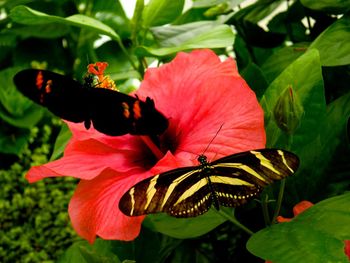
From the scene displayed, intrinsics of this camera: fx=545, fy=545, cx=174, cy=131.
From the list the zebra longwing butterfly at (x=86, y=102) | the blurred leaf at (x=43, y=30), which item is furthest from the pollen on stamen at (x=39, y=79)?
the blurred leaf at (x=43, y=30)

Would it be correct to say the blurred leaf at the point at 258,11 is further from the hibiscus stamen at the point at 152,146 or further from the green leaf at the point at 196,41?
the hibiscus stamen at the point at 152,146

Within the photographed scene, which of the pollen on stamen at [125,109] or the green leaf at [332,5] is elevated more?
the green leaf at [332,5]

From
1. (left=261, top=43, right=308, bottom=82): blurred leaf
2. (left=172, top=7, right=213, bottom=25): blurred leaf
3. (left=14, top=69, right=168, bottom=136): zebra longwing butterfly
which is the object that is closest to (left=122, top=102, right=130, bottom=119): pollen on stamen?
(left=14, top=69, right=168, bottom=136): zebra longwing butterfly

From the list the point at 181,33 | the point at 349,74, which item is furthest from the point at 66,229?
the point at 349,74

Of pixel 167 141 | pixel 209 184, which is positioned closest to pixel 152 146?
pixel 167 141

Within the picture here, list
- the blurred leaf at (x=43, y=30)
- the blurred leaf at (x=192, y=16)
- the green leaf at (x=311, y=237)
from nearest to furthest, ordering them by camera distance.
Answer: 1. the green leaf at (x=311, y=237)
2. the blurred leaf at (x=192, y=16)
3. the blurred leaf at (x=43, y=30)

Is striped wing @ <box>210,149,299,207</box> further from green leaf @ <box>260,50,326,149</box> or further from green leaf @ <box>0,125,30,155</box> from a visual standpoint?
green leaf @ <box>0,125,30,155</box>
